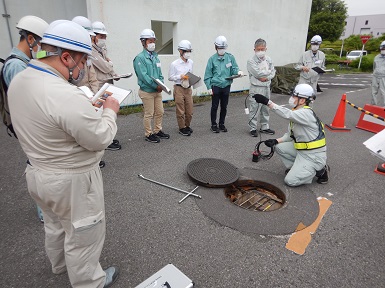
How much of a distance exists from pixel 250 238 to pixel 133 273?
122 cm

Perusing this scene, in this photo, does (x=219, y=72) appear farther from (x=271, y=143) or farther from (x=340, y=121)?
(x=340, y=121)

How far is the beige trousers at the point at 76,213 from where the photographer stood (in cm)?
154

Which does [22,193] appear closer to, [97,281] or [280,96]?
[97,281]

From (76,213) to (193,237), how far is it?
4.51 ft

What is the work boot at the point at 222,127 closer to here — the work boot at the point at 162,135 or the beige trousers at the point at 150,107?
the work boot at the point at 162,135

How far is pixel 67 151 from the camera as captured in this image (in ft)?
4.87

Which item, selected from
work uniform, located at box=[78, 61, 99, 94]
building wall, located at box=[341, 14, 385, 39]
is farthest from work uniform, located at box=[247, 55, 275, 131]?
building wall, located at box=[341, 14, 385, 39]

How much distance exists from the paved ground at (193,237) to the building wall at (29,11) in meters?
4.18

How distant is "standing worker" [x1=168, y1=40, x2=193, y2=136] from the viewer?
521 cm

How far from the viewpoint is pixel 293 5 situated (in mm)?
11602

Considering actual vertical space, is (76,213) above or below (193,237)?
above

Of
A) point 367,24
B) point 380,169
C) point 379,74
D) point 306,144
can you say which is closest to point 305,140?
point 306,144

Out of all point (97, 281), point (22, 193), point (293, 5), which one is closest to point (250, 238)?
point (97, 281)

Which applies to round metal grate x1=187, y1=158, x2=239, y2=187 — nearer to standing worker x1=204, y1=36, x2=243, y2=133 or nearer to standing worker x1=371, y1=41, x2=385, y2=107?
standing worker x1=204, y1=36, x2=243, y2=133
